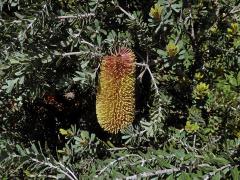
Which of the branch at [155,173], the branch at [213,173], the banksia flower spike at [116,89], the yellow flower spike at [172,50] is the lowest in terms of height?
the branch at [155,173]

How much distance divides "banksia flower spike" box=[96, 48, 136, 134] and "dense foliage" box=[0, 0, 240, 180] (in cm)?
11

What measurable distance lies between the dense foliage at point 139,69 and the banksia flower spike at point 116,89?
11 cm

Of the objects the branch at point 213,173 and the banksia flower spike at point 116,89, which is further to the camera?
the banksia flower spike at point 116,89

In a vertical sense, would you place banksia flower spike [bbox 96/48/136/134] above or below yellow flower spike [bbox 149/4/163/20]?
below

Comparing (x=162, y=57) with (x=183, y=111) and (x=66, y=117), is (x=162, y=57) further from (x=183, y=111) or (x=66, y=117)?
(x=66, y=117)

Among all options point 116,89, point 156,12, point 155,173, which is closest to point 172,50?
point 156,12

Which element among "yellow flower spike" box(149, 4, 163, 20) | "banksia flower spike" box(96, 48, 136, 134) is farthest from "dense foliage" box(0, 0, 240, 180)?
"banksia flower spike" box(96, 48, 136, 134)

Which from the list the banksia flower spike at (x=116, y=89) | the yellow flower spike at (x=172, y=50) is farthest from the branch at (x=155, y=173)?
the yellow flower spike at (x=172, y=50)

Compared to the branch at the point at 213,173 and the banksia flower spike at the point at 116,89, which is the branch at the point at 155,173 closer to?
the branch at the point at 213,173

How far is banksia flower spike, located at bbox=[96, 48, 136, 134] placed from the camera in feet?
7.95

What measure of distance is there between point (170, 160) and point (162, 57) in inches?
21.8

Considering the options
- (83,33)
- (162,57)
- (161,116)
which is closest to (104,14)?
(83,33)

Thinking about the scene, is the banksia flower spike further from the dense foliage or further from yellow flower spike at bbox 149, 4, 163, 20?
yellow flower spike at bbox 149, 4, 163, 20

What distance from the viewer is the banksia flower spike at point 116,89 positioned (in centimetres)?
242
